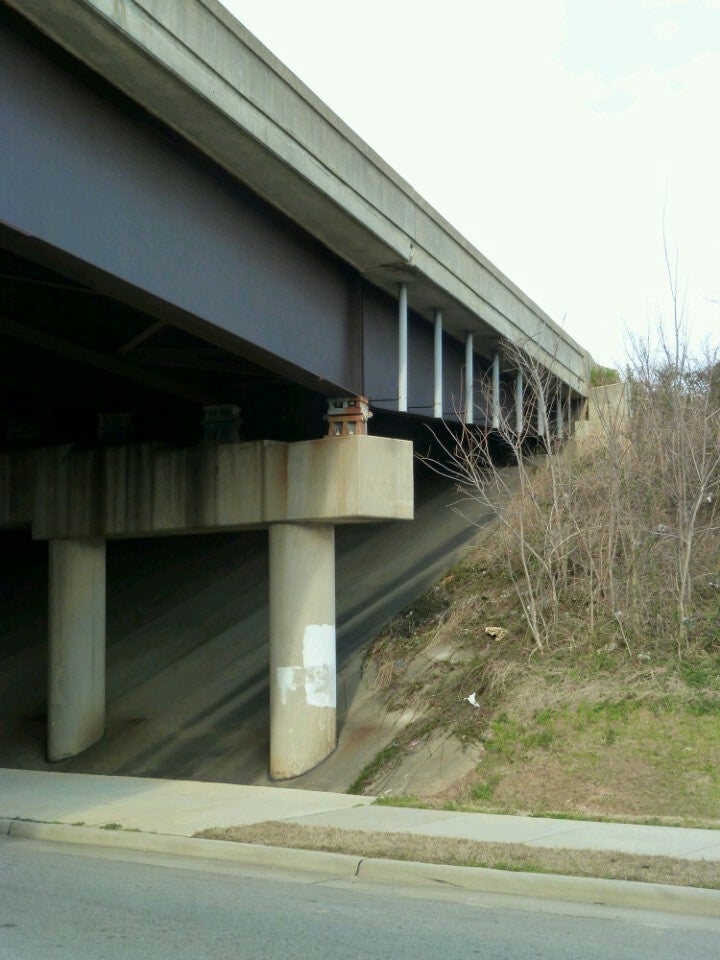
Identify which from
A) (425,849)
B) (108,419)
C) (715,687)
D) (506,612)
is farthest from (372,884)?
(108,419)

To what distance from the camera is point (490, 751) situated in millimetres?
13555

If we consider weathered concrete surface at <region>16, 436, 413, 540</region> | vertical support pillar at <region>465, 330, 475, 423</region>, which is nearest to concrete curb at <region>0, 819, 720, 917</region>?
weathered concrete surface at <region>16, 436, 413, 540</region>

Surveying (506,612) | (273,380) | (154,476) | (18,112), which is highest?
(18,112)

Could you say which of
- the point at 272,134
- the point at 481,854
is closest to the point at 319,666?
the point at 481,854

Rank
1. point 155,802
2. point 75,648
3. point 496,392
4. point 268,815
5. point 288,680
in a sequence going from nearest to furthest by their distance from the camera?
point 268,815, point 155,802, point 288,680, point 75,648, point 496,392

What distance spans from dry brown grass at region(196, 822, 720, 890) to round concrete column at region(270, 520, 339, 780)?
14.9ft

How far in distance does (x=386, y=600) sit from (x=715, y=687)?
7191 mm

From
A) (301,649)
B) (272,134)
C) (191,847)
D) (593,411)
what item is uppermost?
(272,134)

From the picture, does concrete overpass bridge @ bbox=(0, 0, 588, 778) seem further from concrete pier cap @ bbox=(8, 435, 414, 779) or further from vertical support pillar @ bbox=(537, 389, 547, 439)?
vertical support pillar @ bbox=(537, 389, 547, 439)

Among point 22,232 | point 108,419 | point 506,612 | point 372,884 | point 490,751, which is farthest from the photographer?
point 108,419

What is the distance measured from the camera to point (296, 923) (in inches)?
280

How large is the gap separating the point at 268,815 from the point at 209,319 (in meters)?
5.30

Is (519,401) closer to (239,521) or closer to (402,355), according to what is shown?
(402,355)

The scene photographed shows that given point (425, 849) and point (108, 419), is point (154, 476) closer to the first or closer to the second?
point (108, 419)
